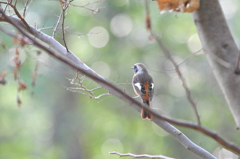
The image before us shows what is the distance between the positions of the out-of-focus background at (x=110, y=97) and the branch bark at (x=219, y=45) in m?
10.6

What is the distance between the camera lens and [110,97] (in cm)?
1530

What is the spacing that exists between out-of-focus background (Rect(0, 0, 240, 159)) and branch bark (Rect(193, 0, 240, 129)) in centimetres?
1064

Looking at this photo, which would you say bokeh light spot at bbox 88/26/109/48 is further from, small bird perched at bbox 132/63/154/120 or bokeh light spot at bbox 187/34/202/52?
small bird perched at bbox 132/63/154/120

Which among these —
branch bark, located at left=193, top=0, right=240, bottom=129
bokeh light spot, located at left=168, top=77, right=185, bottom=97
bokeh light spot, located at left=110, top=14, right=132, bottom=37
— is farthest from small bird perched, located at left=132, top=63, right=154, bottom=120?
bokeh light spot, located at left=110, top=14, right=132, bottom=37

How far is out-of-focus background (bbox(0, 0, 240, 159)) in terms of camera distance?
1410 centimetres

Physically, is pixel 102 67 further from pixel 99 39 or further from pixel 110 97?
pixel 110 97

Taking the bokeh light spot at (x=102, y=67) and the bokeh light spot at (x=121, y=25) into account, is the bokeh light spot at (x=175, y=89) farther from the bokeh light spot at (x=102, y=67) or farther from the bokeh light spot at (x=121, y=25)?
the bokeh light spot at (x=121, y=25)

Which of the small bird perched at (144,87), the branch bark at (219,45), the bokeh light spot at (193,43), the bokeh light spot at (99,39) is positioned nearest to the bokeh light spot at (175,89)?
the bokeh light spot at (193,43)

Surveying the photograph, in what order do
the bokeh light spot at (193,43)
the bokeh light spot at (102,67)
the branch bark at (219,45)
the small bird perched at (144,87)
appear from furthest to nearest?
the bokeh light spot at (102,67)
the bokeh light spot at (193,43)
the small bird perched at (144,87)
the branch bark at (219,45)

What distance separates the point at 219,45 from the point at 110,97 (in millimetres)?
12737

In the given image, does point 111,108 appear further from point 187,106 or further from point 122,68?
point 187,106

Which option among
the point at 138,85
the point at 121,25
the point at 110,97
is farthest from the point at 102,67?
the point at 138,85

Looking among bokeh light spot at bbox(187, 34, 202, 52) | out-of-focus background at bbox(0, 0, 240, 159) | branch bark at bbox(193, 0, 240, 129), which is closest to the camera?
branch bark at bbox(193, 0, 240, 129)

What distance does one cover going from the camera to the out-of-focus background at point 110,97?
14102 mm
